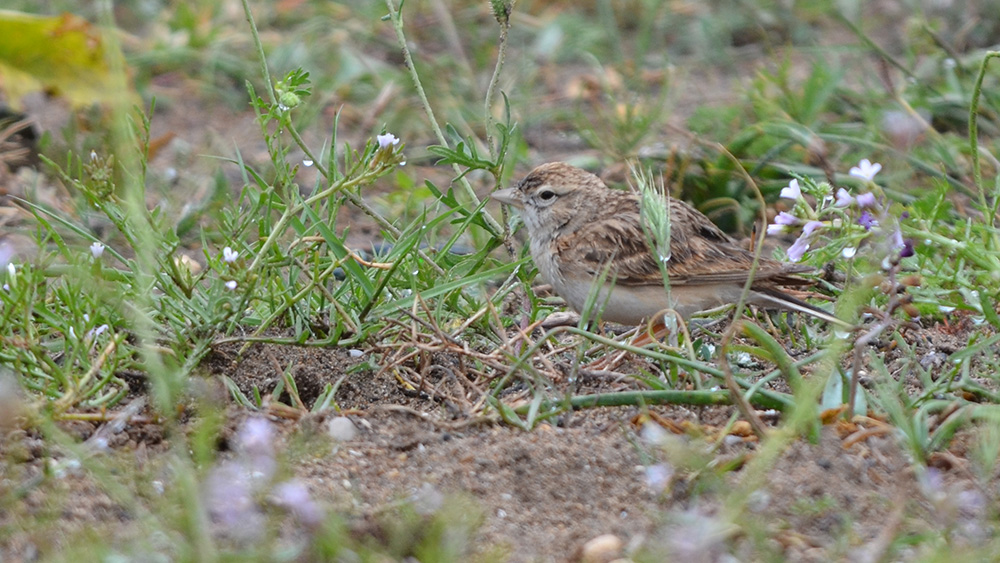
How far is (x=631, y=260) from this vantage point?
4.80 metres

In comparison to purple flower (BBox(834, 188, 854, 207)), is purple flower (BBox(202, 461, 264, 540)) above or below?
below

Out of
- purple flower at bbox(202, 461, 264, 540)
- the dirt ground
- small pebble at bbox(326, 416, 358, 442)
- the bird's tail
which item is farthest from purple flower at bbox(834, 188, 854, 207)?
purple flower at bbox(202, 461, 264, 540)

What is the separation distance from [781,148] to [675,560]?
3637 millimetres

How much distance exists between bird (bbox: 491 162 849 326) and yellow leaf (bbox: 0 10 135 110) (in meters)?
3.21

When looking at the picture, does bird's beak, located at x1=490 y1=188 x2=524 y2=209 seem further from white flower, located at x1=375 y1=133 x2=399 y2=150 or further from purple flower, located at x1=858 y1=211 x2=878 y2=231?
purple flower, located at x1=858 y1=211 x2=878 y2=231

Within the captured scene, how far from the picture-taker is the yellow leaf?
716 centimetres

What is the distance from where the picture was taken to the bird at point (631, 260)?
461cm

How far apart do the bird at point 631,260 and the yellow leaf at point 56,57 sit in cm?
321

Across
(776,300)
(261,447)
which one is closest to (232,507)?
(261,447)

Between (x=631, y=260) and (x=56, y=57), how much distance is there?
13.6 feet

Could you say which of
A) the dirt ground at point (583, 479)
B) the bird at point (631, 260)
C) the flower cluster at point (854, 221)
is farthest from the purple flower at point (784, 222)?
the bird at point (631, 260)

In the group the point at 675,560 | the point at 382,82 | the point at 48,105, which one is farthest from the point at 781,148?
the point at 48,105

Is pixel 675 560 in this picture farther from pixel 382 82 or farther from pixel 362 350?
pixel 382 82

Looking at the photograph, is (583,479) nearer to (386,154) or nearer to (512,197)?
(386,154)
